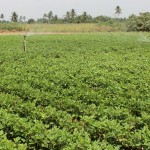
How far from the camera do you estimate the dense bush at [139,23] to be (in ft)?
208

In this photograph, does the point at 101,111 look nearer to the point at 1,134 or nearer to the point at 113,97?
the point at 113,97

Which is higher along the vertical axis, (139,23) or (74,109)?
(74,109)

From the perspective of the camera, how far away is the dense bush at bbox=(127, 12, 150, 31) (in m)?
63.3

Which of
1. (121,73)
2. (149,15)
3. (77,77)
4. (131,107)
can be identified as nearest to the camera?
(131,107)

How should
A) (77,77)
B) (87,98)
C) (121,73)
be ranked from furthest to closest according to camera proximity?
(121,73) < (77,77) < (87,98)

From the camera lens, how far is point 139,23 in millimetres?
64688

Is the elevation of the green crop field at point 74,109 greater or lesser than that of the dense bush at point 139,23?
greater

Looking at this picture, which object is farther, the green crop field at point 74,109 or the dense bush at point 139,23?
the dense bush at point 139,23

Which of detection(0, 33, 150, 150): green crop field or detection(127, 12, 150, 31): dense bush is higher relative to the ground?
detection(0, 33, 150, 150): green crop field

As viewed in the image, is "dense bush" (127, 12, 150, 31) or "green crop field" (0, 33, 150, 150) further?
"dense bush" (127, 12, 150, 31)

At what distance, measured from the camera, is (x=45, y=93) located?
9.47m

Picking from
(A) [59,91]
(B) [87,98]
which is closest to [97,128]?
(B) [87,98]

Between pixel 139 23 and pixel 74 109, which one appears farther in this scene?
pixel 139 23

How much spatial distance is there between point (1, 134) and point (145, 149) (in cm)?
247
